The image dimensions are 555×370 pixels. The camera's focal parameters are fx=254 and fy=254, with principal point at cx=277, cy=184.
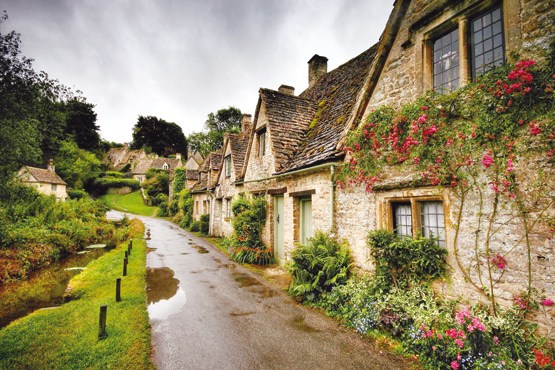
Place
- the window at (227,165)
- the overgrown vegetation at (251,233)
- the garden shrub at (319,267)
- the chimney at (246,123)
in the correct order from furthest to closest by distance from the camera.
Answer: the chimney at (246,123) → the window at (227,165) → the overgrown vegetation at (251,233) → the garden shrub at (319,267)

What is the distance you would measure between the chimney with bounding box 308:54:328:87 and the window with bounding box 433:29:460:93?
11156mm

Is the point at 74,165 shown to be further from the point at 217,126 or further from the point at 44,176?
the point at 217,126

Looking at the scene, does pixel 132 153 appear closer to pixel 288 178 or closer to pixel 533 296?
pixel 288 178

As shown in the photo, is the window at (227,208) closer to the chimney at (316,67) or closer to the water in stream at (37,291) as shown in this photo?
the water in stream at (37,291)

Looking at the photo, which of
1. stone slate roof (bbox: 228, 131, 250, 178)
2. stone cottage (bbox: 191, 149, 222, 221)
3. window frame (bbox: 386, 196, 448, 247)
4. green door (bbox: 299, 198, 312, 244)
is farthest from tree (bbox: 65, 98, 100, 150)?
window frame (bbox: 386, 196, 448, 247)

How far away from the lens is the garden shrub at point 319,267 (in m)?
6.93

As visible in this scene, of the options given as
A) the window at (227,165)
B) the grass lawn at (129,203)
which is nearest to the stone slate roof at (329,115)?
the window at (227,165)

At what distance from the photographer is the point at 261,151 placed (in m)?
12.9

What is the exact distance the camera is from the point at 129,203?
47.9m

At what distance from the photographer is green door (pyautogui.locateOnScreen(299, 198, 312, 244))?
966 centimetres

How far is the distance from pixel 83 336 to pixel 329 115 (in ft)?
33.8

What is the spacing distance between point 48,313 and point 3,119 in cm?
896

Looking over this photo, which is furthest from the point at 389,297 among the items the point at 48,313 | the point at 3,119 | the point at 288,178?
the point at 3,119

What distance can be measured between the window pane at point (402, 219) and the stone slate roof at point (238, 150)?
11.3 m
